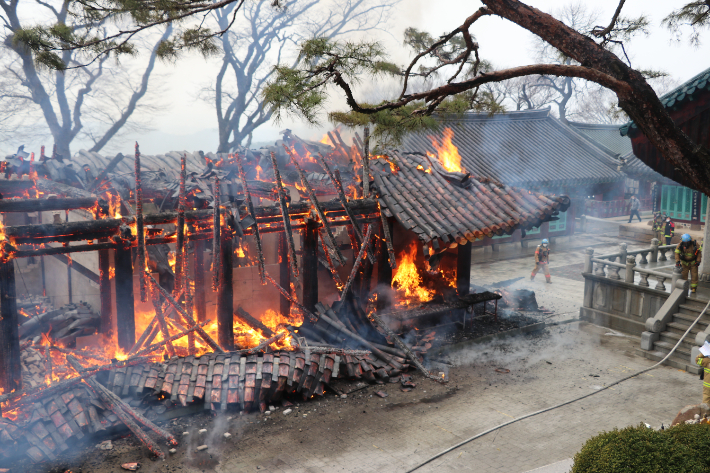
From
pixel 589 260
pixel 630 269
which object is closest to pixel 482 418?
pixel 630 269

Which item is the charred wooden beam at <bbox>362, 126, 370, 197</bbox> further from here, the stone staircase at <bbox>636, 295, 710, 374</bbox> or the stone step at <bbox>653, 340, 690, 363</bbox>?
the stone step at <bbox>653, 340, 690, 363</bbox>

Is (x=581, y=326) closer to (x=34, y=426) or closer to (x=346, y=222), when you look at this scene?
(x=346, y=222)

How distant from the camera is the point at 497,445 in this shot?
9.29 meters

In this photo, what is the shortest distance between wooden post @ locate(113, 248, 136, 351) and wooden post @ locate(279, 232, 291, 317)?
141 inches

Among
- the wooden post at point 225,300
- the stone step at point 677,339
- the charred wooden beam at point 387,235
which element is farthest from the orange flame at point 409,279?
the stone step at point 677,339

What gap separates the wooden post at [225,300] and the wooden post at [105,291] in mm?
2254

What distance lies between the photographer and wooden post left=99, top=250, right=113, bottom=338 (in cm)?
1130

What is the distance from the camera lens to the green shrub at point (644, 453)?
21.2 feet

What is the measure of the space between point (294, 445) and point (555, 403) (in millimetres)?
5311

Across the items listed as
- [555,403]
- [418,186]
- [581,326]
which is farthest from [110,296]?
[581,326]

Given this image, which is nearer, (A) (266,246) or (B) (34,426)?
(B) (34,426)

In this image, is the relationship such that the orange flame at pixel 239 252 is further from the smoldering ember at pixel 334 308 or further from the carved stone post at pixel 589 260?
the carved stone post at pixel 589 260

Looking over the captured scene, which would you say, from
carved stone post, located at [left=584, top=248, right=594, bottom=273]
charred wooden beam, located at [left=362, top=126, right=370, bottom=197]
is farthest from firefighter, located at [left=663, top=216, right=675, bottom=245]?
charred wooden beam, located at [left=362, top=126, right=370, bottom=197]

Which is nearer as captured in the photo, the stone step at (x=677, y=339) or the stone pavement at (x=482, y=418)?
the stone pavement at (x=482, y=418)
